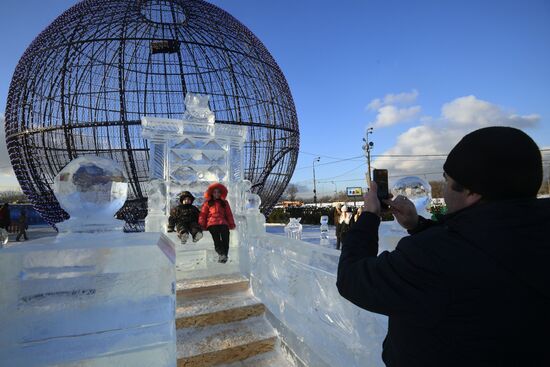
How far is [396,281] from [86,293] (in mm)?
1170

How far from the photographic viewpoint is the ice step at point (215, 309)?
2.75m

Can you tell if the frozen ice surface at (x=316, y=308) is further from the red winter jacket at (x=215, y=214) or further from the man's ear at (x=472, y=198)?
the red winter jacket at (x=215, y=214)

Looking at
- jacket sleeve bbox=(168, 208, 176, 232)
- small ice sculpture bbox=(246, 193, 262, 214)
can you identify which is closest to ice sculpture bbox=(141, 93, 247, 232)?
small ice sculpture bbox=(246, 193, 262, 214)

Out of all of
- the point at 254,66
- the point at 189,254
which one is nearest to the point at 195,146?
the point at 189,254

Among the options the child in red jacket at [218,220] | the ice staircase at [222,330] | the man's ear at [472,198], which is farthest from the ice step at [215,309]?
the man's ear at [472,198]

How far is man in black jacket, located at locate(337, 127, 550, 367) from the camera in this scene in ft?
2.18

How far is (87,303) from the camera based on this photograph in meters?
1.23

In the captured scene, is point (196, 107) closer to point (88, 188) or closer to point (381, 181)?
point (88, 188)

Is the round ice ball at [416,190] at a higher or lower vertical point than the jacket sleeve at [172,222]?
higher

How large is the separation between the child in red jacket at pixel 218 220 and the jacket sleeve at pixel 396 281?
3.31 m

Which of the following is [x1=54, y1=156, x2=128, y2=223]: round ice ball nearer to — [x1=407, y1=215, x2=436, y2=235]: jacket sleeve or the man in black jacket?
the man in black jacket

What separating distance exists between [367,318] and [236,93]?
28.3 feet

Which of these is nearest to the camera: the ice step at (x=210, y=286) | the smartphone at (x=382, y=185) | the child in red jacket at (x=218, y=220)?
the smartphone at (x=382, y=185)

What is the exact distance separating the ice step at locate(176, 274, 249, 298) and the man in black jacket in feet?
9.10
